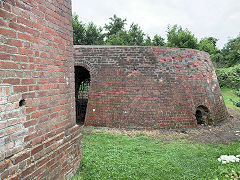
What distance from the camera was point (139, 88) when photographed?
22.8ft

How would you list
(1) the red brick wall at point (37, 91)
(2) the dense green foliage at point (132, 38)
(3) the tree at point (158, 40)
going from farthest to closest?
(3) the tree at point (158, 40), (2) the dense green foliage at point (132, 38), (1) the red brick wall at point (37, 91)

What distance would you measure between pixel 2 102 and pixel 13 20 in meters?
0.87

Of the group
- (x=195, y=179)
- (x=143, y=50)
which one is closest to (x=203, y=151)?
(x=195, y=179)

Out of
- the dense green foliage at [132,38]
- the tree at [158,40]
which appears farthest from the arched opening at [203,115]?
the tree at [158,40]

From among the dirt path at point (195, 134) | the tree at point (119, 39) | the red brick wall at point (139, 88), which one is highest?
the tree at point (119, 39)

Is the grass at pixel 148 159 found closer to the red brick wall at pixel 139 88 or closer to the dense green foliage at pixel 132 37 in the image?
the red brick wall at pixel 139 88

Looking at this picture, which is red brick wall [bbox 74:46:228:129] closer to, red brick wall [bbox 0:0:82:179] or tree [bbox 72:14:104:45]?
red brick wall [bbox 0:0:82:179]

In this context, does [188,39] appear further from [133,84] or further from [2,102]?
[2,102]

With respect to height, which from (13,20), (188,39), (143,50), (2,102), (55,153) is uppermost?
(188,39)

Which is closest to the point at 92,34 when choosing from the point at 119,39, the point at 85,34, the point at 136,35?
the point at 85,34

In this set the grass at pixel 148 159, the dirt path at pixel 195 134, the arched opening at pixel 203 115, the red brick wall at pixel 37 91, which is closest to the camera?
the red brick wall at pixel 37 91

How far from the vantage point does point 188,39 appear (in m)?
22.1

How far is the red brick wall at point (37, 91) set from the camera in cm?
177

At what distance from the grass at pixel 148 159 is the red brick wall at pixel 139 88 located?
4.29ft
